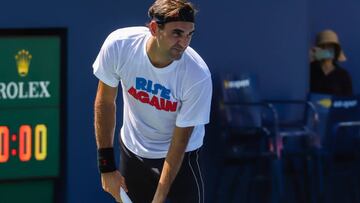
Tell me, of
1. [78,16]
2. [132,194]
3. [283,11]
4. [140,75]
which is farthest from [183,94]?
[283,11]

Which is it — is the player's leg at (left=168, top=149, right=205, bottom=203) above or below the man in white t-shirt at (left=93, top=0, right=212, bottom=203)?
below

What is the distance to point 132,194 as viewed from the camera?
4.95 m

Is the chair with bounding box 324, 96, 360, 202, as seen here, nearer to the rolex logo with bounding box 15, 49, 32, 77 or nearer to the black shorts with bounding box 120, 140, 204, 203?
the rolex logo with bounding box 15, 49, 32, 77

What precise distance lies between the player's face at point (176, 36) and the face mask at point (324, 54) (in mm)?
3654

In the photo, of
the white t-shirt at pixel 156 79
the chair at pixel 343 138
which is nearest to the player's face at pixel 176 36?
the white t-shirt at pixel 156 79

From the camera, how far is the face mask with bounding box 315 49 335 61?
25.9ft

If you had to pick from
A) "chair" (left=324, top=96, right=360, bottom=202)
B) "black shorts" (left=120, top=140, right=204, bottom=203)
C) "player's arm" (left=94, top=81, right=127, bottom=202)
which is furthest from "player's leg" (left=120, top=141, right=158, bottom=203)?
"chair" (left=324, top=96, right=360, bottom=202)

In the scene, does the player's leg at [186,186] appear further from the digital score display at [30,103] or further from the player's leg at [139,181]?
the digital score display at [30,103]

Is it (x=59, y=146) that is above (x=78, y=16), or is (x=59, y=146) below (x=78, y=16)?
below

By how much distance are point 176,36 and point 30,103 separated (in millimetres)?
2147

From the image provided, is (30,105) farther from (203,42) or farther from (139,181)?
(139,181)

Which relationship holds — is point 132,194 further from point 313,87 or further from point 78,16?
point 313,87

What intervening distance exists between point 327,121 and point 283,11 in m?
0.90

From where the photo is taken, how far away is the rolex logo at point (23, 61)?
20.5 ft
